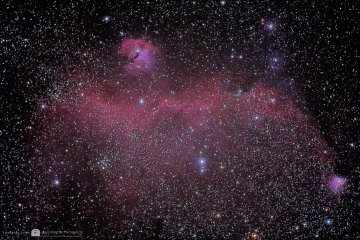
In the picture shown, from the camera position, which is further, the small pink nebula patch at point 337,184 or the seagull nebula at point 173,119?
the small pink nebula patch at point 337,184

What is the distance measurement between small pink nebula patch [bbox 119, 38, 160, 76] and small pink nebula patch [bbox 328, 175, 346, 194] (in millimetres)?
985

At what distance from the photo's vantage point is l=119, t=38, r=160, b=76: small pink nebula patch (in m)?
1.27

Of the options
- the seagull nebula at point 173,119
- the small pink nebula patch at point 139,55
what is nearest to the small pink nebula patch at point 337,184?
the seagull nebula at point 173,119

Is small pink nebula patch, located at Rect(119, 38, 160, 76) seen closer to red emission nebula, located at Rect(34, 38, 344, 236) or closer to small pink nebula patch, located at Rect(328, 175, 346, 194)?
red emission nebula, located at Rect(34, 38, 344, 236)

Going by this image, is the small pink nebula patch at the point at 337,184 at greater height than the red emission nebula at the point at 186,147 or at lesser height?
lesser

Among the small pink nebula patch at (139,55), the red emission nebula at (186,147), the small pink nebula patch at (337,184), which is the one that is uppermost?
the small pink nebula patch at (139,55)

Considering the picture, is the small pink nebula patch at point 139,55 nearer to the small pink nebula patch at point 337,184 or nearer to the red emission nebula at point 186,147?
the red emission nebula at point 186,147

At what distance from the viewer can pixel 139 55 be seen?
1.27 m

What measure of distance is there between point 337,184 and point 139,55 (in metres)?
1.10

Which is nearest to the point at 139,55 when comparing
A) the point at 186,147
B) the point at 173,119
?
the point at 173,119

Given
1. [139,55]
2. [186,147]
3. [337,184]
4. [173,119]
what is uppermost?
[139,55]

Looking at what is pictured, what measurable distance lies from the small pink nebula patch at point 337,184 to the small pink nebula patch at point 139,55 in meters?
0.99

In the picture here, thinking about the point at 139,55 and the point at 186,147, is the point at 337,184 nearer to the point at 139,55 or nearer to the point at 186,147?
the point at 186,147

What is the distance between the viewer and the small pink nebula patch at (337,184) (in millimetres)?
1365
